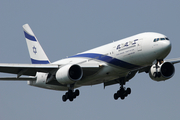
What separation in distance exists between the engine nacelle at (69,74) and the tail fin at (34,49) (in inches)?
353

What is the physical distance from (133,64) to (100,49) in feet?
12.8

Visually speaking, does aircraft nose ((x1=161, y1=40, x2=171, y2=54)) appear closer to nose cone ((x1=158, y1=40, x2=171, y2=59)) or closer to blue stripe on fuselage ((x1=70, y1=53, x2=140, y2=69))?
nose cone ((x1=158, y1=40, x2=171, y2=59))

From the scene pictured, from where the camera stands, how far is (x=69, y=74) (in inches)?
1220

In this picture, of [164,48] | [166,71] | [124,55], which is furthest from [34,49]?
[164,48]

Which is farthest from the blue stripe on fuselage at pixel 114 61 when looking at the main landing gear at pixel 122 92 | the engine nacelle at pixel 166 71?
the main landing gear at pixel 122 92

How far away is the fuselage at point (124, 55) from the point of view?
29.0m

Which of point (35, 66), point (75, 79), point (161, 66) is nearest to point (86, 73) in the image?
point (75, 79)

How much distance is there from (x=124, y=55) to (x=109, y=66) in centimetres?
190

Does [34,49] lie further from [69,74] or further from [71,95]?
[69,74]

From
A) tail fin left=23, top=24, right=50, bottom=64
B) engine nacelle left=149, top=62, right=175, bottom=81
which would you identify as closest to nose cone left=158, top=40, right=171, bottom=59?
engine nacelle left=149, top=62, right=175, bottom=81

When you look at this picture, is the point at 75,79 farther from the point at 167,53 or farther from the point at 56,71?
the point at 167,53

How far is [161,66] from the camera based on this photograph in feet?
101

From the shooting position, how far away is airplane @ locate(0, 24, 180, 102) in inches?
1157

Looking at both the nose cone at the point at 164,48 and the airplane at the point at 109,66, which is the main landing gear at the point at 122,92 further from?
the nose cone at the point at 164,48
